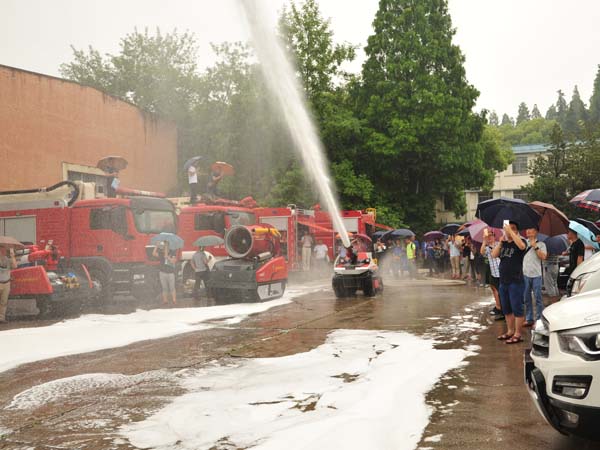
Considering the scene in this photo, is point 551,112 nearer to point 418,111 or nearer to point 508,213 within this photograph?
point 418,111

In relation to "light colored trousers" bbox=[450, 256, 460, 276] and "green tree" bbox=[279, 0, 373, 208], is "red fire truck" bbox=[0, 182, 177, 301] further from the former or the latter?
"green tree" bbox=[279, 0, 373, 208]

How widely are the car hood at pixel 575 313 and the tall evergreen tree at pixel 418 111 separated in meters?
31.7

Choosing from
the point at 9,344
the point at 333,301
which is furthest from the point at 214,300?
the point at 9,344

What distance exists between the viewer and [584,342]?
3.91 m

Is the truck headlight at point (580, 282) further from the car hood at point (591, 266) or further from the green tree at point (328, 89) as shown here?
the green tree at point (328, 89)

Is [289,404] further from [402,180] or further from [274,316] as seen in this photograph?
[402,180]

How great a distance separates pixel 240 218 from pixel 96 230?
6.17 m

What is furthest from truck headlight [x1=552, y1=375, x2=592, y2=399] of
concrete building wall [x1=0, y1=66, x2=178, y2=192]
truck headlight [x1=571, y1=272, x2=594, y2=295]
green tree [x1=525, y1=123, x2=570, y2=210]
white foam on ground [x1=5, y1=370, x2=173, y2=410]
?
green tree [x1=525, y1=123, x2=570, y2=210]

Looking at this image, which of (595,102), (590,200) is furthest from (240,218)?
(595,102)

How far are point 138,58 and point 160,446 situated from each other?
131 ft

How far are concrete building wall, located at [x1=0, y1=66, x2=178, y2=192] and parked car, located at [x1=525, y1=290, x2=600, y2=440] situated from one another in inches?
937

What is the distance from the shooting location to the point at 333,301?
52.2ft

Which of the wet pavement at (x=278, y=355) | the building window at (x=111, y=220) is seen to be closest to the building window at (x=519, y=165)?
the wet pavement at (x=278, y=355)

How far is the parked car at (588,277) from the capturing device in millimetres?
7435
